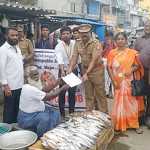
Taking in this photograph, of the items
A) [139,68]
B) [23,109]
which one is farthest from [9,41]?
[139,68]

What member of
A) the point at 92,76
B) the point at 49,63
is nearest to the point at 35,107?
the point at 92,76

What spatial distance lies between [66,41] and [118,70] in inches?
50.5

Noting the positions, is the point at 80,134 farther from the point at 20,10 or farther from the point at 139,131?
the point at 20,10

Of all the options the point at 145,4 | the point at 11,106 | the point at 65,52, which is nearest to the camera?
the point at 11,106

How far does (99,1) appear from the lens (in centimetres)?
3928

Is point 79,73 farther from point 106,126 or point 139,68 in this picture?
point 106,126

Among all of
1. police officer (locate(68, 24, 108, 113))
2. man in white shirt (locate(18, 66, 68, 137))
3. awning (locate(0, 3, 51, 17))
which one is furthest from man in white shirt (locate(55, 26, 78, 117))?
awning (locate(0, 3, 51, 17))

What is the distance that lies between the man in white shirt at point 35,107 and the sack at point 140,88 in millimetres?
1764

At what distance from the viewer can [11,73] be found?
5.60 m

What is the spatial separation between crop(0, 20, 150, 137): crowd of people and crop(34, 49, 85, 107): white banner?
0.42 feet

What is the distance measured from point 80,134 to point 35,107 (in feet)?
2.71

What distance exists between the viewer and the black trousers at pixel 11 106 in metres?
5.72

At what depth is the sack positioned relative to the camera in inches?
246

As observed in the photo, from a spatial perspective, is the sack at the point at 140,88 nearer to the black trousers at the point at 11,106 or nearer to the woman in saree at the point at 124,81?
the woman in saree at the point at 124,81
